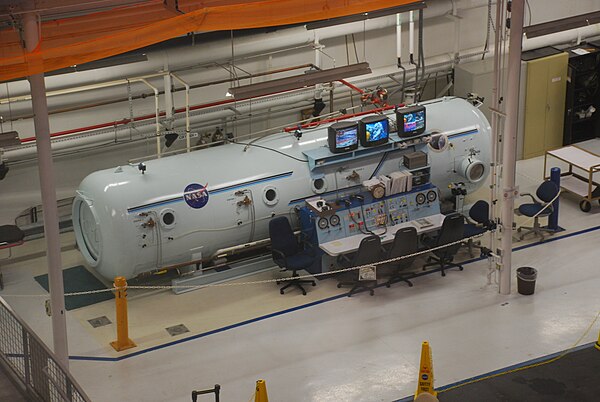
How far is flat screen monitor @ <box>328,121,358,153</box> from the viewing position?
16.8 m

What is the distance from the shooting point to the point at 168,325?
615 inches

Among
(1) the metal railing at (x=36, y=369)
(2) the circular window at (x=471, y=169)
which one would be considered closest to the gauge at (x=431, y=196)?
(2) the circular window at (x=471, y=169)

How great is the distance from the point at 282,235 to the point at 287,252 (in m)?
0.28

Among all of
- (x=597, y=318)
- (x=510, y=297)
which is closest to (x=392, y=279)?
(x=510, y=297)

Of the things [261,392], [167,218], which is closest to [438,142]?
[167,218]

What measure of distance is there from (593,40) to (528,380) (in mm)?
9905

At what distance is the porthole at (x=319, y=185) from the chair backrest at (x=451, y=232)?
186cm

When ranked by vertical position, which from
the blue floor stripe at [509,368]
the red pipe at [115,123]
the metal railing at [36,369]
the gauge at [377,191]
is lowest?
the blue floor stripe at [509,368]

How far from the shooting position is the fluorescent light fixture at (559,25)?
52.7 ft

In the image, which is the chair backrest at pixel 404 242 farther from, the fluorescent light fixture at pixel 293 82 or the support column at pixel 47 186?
the support column at pixel 47 186

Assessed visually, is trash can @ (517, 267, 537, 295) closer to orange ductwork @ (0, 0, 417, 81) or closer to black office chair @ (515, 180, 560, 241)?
black office chair @ (515, 180, 560, 241)

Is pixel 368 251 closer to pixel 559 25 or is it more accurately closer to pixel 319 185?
pixel 319 185

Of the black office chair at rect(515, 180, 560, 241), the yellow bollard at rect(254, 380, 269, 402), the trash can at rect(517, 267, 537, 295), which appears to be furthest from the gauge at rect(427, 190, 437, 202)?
the yellow bollard at rect(254, 380, 269, 402)

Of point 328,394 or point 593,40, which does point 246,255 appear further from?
point 593,40
